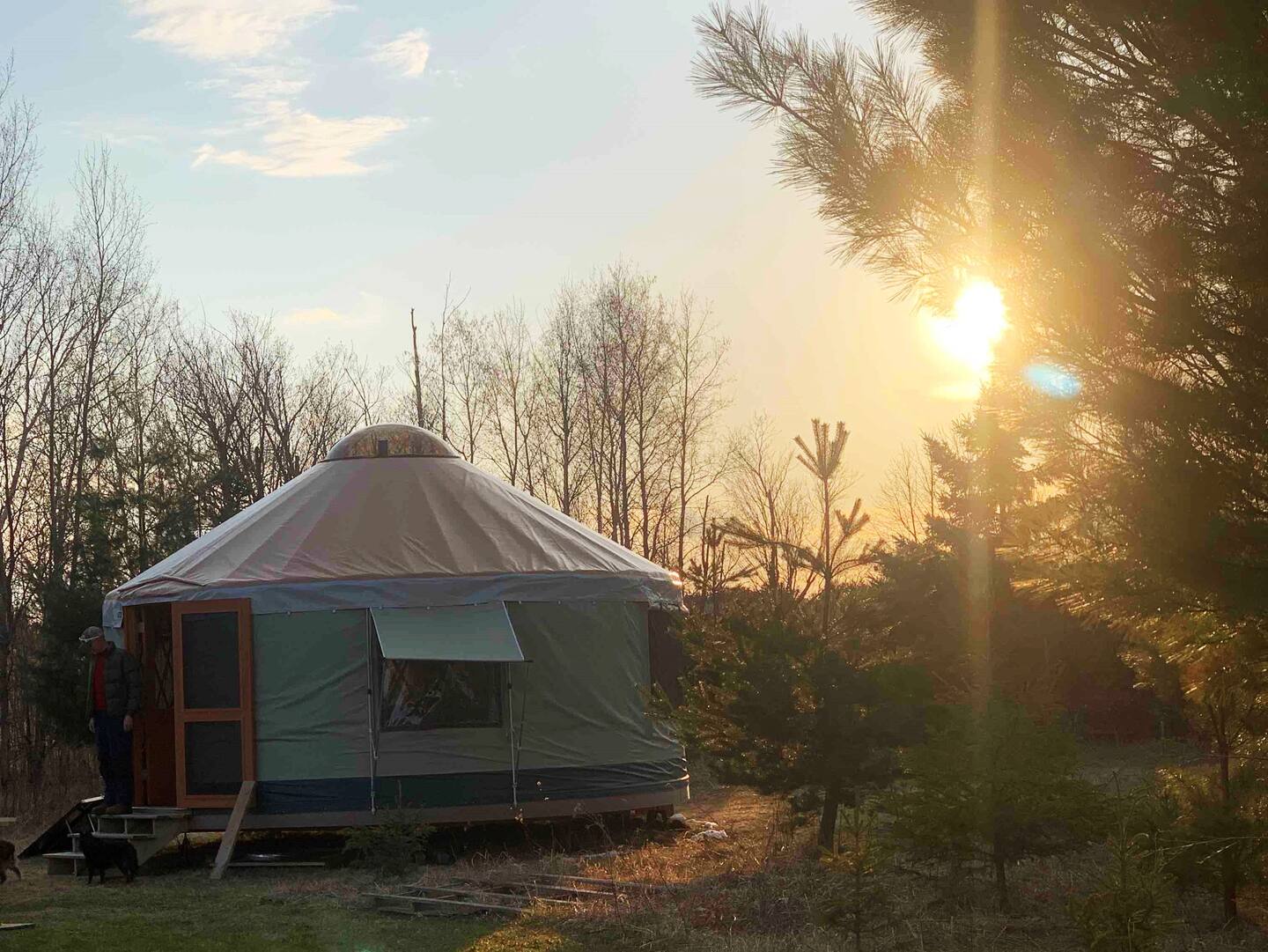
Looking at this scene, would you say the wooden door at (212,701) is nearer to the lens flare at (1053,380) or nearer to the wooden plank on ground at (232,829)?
the wooden plank on ground at (232,829)

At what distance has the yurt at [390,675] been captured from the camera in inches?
360

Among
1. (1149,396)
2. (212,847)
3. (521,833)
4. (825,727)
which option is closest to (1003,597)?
(521,833)

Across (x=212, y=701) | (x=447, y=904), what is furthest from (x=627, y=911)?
(x=212, y=701)

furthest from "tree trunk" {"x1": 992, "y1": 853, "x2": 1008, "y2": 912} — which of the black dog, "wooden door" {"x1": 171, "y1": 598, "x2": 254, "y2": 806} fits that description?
the black dog

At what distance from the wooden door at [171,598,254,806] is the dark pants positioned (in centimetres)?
39

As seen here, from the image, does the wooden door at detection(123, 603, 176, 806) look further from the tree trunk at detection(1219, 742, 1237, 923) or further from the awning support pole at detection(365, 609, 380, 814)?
the tree trunk at detection(1219, 742, 1237, 923)

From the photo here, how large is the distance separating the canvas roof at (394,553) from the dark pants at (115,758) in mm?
779

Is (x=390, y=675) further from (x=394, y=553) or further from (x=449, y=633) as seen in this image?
(x=394, y=553)

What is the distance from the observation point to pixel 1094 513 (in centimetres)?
573

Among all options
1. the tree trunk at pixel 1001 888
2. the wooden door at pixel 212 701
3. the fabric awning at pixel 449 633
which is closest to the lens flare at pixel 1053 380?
the tree trunk at pixel 1001 888

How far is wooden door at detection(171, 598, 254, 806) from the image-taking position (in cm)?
916

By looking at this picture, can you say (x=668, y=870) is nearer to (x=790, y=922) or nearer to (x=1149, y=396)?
(x=790, y=922)

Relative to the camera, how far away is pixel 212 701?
9234 millimetres

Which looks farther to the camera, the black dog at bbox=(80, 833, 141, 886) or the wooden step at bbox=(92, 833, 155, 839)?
the wooden step at bbox=(92, 833, 155, 839)
